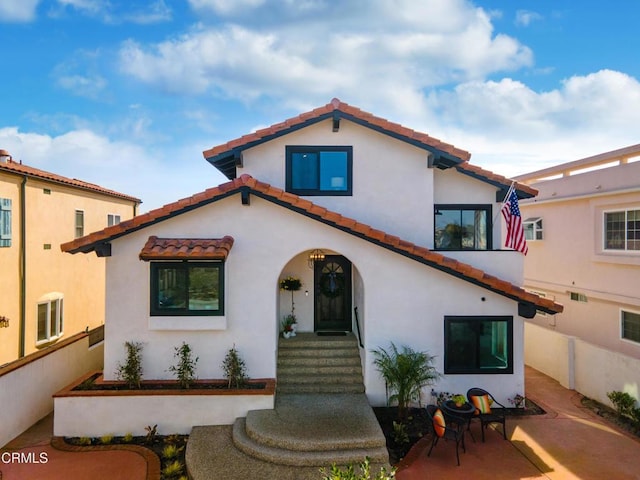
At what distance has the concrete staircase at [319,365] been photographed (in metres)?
11.4

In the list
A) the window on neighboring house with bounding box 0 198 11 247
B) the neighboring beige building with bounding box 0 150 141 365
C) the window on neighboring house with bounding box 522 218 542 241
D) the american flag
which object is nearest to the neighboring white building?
the american flag

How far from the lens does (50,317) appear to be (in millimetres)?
16547

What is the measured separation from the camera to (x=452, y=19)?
11469mm

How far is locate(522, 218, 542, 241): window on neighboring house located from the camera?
60.1ft

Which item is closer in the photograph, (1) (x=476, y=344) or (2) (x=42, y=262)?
(1) (x=476, y=344)

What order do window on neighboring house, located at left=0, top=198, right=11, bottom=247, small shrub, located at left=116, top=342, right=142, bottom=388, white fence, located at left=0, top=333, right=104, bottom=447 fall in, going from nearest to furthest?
white fence, located at left=0, top=333, right=104, bottom=447 → small shrub, located at left=116, top=342, right=142, bottom=388 → window on neighboring house, located at left=0, top=198, right=11, bottom=247

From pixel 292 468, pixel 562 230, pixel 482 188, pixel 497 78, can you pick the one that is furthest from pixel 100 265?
pixel 562 230

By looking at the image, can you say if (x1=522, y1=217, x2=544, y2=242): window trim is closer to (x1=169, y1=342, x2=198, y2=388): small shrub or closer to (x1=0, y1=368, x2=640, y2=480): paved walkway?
(x1=0, y1=368, x2=640, y2=480): paved walkway

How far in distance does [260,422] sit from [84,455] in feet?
14.4

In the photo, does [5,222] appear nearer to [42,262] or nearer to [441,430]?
[42,262]

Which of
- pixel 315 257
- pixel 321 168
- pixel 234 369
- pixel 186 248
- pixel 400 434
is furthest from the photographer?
pixel 315 257

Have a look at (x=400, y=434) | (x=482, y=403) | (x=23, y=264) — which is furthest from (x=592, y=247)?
(x=23, y=264)

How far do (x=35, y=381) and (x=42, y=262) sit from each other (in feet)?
25.6

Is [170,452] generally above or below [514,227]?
below
